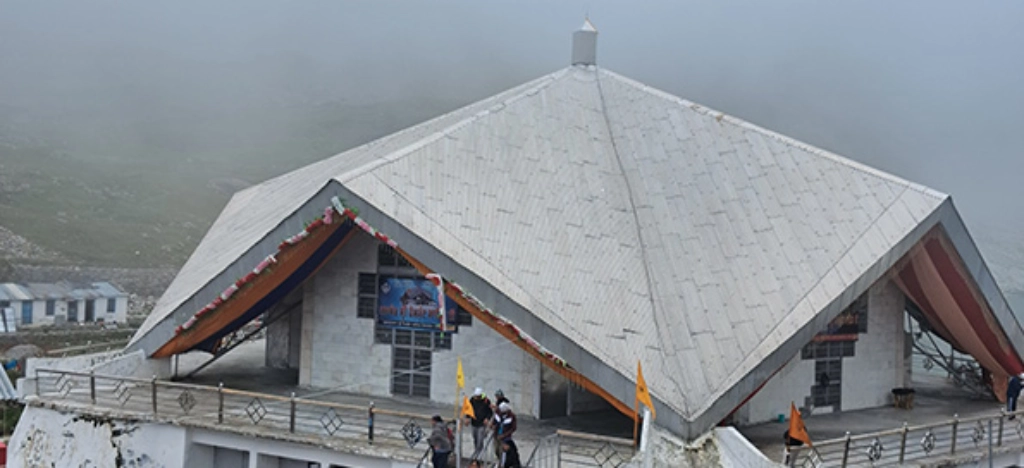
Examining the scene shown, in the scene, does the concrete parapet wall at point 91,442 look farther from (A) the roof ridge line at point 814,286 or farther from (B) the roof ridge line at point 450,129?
(A) the roof ridge line at point 814,286

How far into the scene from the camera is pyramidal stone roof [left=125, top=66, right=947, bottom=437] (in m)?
15.9

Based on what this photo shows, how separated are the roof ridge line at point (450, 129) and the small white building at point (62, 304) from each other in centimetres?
3778

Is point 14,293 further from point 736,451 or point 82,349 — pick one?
point 736,451

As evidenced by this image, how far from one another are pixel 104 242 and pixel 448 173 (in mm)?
82052

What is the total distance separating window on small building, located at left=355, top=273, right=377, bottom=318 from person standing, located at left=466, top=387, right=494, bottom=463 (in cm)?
596

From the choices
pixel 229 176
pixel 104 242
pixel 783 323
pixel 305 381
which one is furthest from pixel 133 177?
pixel 783 323

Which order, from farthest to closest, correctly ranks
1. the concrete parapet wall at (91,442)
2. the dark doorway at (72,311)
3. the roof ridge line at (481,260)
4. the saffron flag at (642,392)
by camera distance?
the dark doorway at (72,311) → the concrete parapet wall at (91,442) → the roof ridge line at (481,260) → the saffron flag at (642,392)

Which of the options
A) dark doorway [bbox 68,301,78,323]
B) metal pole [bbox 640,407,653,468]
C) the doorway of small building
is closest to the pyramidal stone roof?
metal pole [bbox 640,407,653,468]

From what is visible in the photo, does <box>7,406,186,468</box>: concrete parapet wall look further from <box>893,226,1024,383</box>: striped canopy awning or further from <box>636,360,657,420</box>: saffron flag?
<box>893,226,1024,383</box>: striped canopy awning

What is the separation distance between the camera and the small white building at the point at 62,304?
1972 inches

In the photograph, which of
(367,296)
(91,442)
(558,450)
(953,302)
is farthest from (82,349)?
(953,302)

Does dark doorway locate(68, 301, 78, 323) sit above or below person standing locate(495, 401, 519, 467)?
above

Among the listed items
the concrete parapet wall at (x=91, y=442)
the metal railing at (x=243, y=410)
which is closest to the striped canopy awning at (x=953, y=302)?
the metal railing at (x=243, y=410)

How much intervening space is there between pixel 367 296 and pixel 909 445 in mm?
11716
